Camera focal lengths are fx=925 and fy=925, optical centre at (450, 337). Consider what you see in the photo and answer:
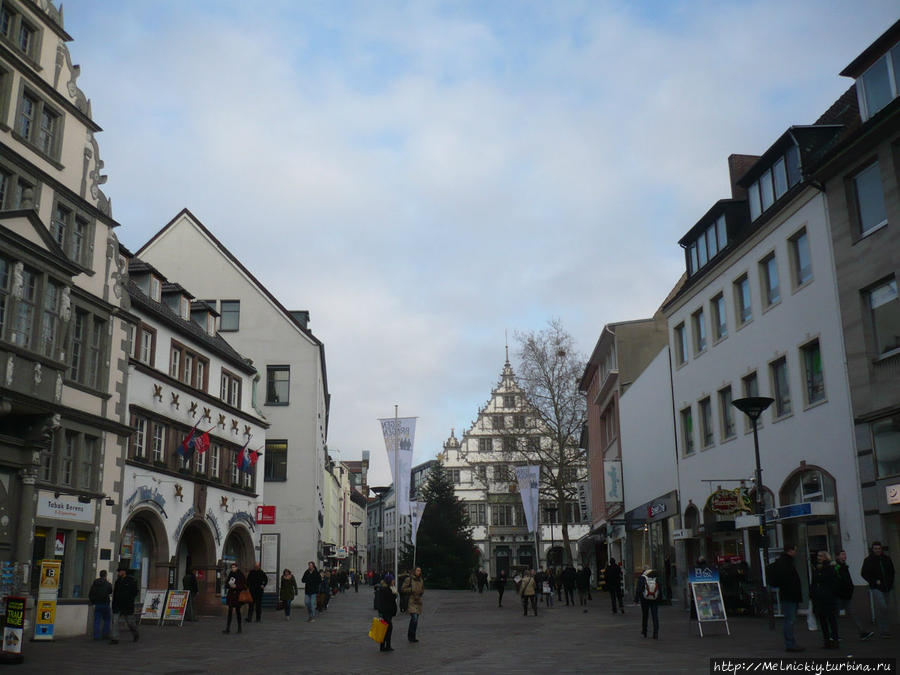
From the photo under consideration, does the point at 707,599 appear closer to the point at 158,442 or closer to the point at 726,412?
the point at 726,412

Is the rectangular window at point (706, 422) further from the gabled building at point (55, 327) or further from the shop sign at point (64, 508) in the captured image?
the shop sign at point (64, 508)

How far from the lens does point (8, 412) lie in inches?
821

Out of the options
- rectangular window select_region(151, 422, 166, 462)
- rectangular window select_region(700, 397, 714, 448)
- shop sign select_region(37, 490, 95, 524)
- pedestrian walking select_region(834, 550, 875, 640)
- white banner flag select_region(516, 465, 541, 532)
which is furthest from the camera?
white banner flag select_region(516, 465, 541, 532)

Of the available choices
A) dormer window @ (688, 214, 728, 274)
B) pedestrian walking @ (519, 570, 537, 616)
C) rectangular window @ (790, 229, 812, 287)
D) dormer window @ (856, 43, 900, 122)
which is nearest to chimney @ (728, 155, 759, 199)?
dormer window @ (688, 214, 728, 274)

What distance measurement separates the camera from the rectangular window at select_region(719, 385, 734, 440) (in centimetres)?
3128

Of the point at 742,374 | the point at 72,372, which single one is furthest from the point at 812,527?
the point at 72,372

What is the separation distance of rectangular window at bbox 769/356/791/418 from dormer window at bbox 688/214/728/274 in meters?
5.72

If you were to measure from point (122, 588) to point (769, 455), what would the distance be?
18543 millimetres

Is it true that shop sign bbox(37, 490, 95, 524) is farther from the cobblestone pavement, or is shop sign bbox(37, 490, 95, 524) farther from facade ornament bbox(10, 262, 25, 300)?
facade ornament bbox(10, 262, 25, 300)

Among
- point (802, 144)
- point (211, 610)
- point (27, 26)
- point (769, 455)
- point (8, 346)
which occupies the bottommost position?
point (211, 610)

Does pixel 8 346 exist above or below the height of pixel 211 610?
above

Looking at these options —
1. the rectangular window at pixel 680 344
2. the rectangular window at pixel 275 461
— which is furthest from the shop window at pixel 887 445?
the rectangular window at pixel 275 461

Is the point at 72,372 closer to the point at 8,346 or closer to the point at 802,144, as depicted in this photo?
the point at 8,346

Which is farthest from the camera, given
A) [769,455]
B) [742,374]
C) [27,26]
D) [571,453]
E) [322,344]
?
[571,453]
